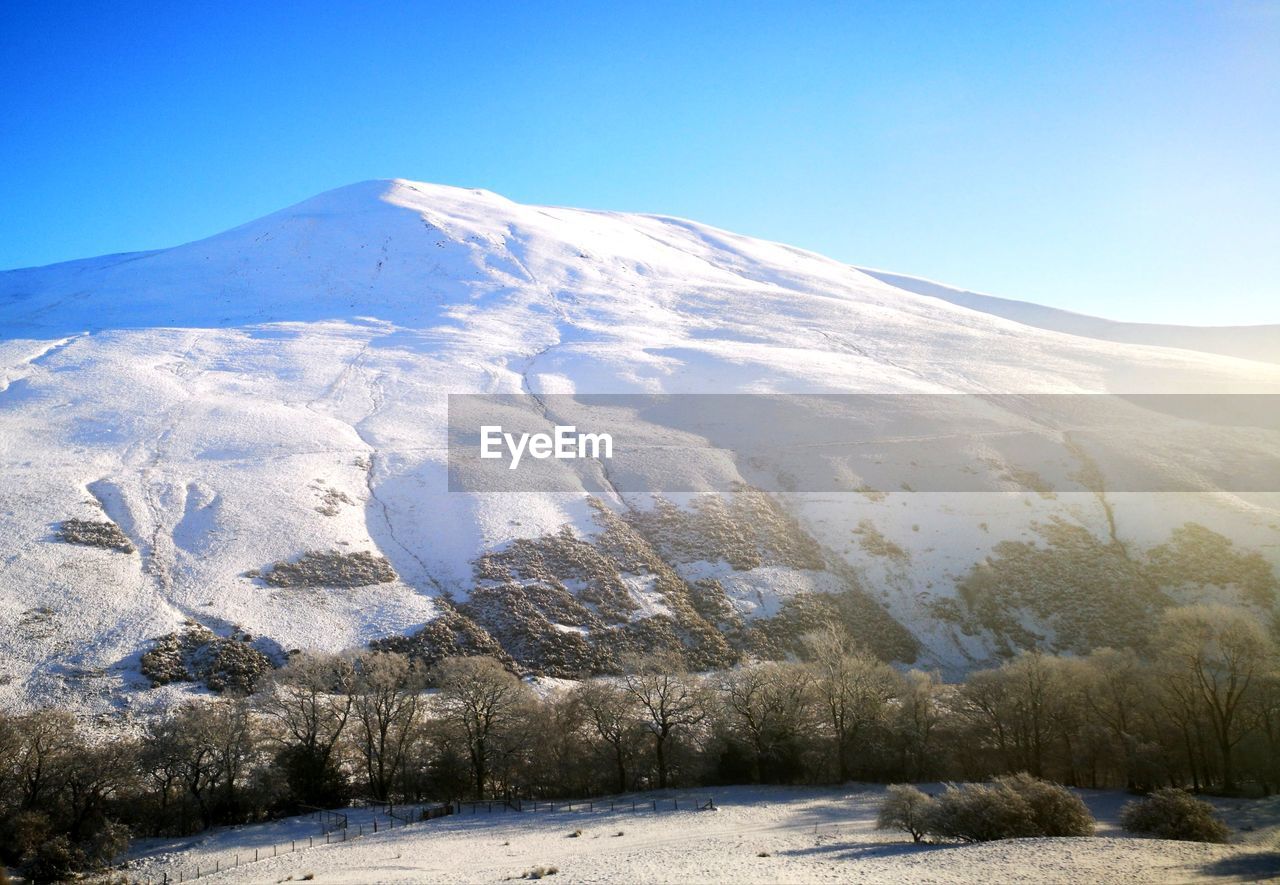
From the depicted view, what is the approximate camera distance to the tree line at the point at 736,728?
36.2 meters

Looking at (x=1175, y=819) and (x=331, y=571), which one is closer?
(x=1175, y=819)

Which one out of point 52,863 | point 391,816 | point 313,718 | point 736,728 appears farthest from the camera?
point 736,728

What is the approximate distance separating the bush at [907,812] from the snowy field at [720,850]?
80 cm

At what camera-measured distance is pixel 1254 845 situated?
2480 centimetres

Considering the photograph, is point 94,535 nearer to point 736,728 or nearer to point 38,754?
point 38,754

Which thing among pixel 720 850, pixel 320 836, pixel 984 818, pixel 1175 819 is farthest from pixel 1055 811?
pixel 320 836

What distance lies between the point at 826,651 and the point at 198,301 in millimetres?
117954

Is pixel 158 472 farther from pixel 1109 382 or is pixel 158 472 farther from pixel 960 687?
pixel 1109 382

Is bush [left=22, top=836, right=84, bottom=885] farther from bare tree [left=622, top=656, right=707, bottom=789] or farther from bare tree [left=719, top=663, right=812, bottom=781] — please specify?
bare tree [left=719, top=663, right=812, bottom=781]

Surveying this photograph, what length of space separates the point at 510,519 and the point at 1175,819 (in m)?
45.5

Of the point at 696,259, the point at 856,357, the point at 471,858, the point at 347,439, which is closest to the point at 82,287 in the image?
the point at 347,439

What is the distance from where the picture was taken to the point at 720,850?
87.0 feet

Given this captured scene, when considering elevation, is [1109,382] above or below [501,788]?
above

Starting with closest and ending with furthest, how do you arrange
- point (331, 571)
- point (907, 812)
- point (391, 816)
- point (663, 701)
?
point (907, 812) < point (391, 816) < point (663, 701) < point (331, 571)
